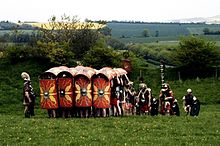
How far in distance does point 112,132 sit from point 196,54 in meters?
37.4

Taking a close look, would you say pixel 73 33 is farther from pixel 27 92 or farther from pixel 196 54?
pixel 27 92

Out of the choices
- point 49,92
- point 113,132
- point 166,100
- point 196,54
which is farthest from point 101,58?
point 113,132

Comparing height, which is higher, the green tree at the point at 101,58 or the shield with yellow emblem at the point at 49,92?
the shield with yellow emblem at the point at 49,92

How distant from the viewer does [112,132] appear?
19.2 m

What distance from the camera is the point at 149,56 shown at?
3706 inches

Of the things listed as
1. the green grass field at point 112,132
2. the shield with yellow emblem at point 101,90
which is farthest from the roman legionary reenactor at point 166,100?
the green grass field at point 112,132

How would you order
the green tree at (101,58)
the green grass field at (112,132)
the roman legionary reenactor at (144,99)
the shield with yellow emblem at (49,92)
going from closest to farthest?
the green grass field at (112,132)
the shield with yellow emblem at (49,92)
the roman legionary reenactor at (144,99)
the green tree at (101,58)

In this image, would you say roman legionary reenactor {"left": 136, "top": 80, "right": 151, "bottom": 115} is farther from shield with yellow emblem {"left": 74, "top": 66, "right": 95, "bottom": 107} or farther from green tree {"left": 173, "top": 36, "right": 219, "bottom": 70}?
green tree {"left": 173, "top": 36, "right": 219, "bottom": 70}

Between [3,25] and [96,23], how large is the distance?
5460 centimetres

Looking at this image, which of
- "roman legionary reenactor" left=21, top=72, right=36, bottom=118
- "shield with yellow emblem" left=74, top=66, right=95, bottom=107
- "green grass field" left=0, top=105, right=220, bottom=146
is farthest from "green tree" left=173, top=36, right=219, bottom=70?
"green grass field" left=0, top=105, right=220, bottom=146

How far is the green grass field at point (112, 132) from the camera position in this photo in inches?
672

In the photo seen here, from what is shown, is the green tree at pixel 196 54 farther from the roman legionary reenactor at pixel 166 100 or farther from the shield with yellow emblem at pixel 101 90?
the shield with yellow emblem at pixel 101 90

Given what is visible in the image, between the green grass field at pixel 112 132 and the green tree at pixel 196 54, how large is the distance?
3245 centimetres

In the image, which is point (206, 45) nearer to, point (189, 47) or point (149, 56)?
point (189, 47)
